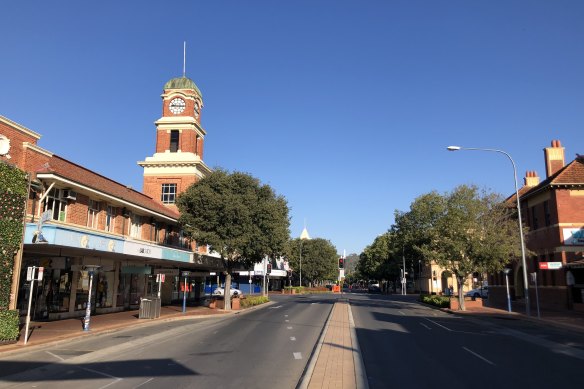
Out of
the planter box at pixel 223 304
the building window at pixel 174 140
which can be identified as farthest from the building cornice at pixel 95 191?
the building window at pixel 174 140

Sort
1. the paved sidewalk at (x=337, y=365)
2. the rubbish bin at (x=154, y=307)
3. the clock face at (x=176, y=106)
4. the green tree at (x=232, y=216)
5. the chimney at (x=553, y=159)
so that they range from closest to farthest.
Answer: the paved sidewalk at (x=337, y=365) → the rubbish bin at (x=154, y=307) → the green tree at (x=232, y=216) → the chimney at (x=553, y=159) → the clock face at (x=176, y=106)

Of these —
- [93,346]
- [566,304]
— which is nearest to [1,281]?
[93,346]

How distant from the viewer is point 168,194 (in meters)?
47.5

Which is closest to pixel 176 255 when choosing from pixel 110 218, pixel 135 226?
pixel 135 226

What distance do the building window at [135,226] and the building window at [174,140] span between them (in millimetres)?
18240

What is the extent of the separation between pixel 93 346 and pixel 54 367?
156 inches

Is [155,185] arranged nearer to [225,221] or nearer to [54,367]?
[225,221]

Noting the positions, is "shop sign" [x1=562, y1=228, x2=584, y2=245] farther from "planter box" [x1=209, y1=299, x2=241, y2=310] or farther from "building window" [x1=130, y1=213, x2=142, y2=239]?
"building window" [x1=130, y1=213, x2=142, y2=239]

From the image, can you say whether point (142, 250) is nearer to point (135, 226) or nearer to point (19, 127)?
point (135, 226)

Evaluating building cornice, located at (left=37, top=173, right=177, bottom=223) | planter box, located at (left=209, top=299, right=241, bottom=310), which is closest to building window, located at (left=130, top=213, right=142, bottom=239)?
building cornice, located at (left=37, top=173, right=177, bottom=223)

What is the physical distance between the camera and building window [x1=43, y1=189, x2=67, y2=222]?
2232 centimetres

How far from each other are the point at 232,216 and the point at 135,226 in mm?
6609

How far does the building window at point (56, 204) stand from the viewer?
73.2 ft

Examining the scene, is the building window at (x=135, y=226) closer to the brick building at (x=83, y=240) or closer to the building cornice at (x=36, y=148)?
the brick building at (x=83, y=240)
